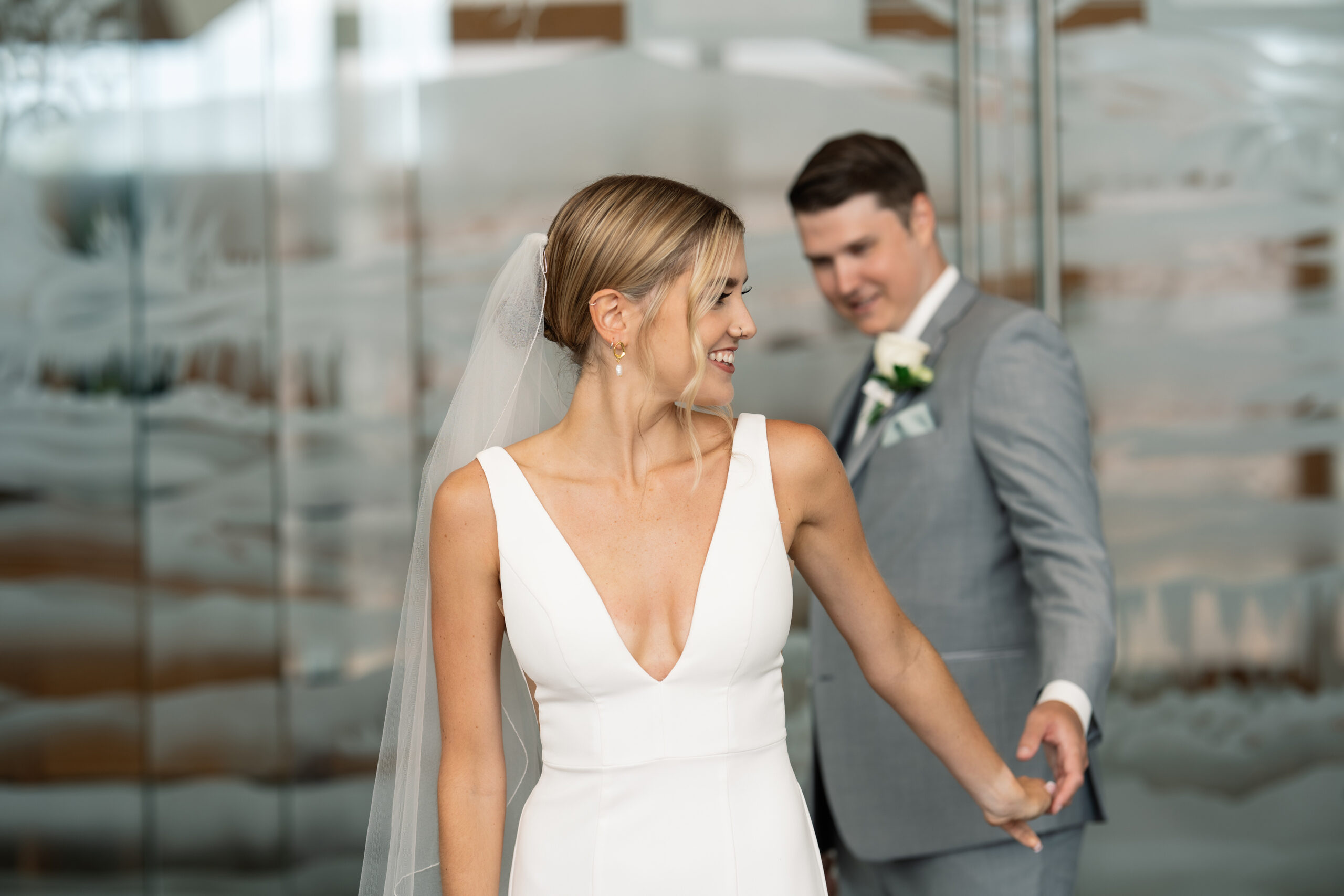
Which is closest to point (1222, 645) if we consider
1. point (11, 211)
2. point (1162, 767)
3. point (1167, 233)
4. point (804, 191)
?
point (1162, 767)

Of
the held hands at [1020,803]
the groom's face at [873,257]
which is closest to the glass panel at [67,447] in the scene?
the groom's face at [873,257]

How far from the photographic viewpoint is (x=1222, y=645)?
3.85 m

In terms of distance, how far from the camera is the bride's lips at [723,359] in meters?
1.72

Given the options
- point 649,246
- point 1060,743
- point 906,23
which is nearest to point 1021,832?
point 1060,743

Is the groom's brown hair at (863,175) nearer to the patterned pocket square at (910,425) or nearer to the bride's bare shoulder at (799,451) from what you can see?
the patterned pocket square at (910,425)

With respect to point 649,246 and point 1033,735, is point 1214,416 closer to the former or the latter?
point 1033,735

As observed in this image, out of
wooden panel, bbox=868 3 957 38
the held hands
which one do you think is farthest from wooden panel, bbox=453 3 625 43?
the held hands

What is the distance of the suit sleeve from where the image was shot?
6.60ft

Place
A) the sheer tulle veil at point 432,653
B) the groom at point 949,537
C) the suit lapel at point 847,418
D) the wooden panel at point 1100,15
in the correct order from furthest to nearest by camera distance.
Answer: the wooden panel at point 1100,15 < the suit lapel at point 847,418 < the groom at point 949,537 < the sheer tulle veil at point 432,653

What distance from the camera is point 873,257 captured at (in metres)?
2.54

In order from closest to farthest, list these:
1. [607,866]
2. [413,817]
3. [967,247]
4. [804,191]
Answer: [607,866] → [413,817] → [804,191] → [967,247]

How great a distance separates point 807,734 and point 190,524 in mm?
2135

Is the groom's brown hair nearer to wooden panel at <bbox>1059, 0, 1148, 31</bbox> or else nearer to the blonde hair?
the blonde hair

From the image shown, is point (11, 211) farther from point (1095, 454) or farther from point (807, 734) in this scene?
Result: point (1095, 454)
